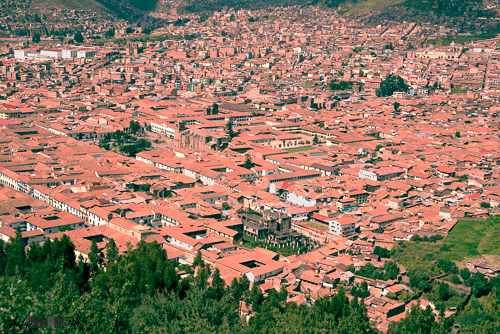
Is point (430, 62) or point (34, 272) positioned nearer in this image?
point (34, 272)

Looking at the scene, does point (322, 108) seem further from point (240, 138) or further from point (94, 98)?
point (94, 98)

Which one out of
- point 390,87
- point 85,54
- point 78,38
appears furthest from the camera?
point 78,38

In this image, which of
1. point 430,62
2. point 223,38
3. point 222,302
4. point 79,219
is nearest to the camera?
point 222,302

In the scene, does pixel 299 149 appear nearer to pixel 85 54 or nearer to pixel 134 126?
pixel 134 126

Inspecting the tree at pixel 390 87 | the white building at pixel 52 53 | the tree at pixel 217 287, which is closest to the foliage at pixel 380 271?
the tree at pixel 217 287

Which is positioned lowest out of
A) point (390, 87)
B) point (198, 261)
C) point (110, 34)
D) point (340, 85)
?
point (198, 261)

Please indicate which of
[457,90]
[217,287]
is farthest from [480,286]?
[457,90]

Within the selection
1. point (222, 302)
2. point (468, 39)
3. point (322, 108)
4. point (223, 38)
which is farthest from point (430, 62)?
point (222, 302)

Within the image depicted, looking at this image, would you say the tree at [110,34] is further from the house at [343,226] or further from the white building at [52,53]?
the house at [343,226]

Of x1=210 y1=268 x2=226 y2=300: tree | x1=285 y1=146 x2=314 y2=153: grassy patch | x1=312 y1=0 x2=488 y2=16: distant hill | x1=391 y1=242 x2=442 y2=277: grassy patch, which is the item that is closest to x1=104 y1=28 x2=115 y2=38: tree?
x1=312 y1=0 x2=488 y2=16: distant hill
